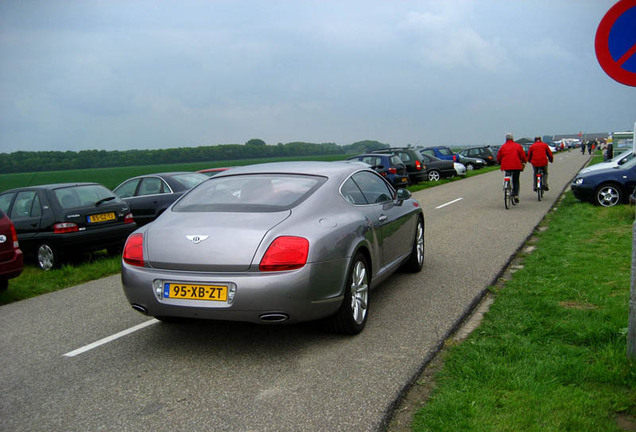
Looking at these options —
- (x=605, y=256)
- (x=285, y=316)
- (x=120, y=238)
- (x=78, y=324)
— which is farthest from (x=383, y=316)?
(x=120, y=238)

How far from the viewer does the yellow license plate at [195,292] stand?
4.35 metres

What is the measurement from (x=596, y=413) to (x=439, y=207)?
12.6 m

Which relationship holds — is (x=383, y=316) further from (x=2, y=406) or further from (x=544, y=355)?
(x=2, y=406)

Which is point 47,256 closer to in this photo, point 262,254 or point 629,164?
point 262,254

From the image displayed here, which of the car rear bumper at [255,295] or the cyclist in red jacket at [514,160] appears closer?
the car rear bumper at [255,295]

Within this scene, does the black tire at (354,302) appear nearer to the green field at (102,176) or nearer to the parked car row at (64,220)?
the parked car row at (64,220)

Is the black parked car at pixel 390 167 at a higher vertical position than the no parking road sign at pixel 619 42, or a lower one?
lower

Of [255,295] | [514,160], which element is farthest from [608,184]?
[255,295]

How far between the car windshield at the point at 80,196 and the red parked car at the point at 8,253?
268cm

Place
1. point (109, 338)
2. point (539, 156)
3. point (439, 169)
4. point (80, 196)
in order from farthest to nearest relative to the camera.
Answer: point (439, 169) → point (539, 156) → point (80, 196) → point (109, 338)

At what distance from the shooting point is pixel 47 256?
984 cm

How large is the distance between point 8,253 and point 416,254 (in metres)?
5.08

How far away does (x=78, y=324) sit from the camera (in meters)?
5.80

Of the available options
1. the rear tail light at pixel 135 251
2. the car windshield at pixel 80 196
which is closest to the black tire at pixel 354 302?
the rear tail light at pixel 135 251
